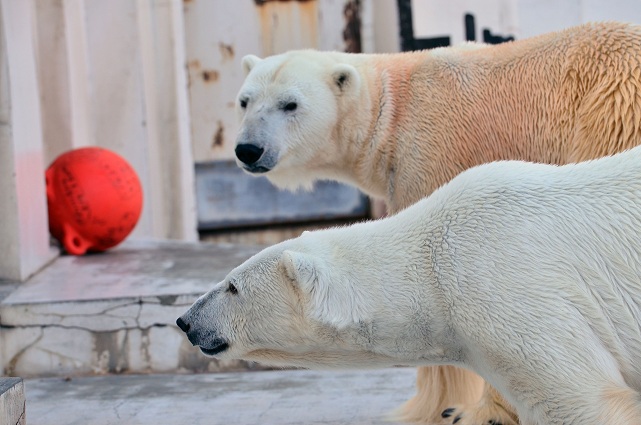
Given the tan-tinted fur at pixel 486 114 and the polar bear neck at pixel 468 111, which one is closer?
the tan-tinted fur at pixel 486 114

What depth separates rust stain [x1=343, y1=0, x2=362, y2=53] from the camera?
9336 mm

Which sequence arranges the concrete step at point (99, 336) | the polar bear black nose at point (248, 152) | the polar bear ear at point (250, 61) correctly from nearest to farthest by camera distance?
the polar bear black nose at point (248, 152), the polar bear ear at point (250, 61), the concrete step at point (99, 336)

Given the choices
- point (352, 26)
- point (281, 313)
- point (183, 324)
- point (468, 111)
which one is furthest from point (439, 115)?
point (352, 26)

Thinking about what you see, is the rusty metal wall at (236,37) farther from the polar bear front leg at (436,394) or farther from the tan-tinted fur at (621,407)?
the tan-tinted fur at (621,407)

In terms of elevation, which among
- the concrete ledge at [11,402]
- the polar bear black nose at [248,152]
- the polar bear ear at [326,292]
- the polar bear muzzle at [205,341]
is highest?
the polar bear black nose at [248,152]

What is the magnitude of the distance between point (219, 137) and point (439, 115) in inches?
201

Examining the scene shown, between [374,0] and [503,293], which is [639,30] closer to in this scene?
[503,293]

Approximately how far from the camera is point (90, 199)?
660 centimetres

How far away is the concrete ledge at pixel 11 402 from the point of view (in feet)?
11.1

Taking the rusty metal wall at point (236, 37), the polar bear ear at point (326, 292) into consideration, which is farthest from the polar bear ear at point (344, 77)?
the rusty metal wall at point (236, 37)

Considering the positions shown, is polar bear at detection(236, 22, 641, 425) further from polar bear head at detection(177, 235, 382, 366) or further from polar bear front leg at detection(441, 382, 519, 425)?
polar bear head at detection(177, 235, 382, 366)

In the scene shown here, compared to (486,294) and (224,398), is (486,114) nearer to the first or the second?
(486,294)

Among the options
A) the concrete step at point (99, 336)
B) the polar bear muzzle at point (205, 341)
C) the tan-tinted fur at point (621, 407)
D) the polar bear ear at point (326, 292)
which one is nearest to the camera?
the tan-tinted fur at point (621, 407)

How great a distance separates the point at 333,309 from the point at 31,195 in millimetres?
3428
